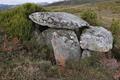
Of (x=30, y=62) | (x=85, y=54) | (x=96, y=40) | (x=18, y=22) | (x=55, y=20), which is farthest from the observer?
(x=18, y=22)

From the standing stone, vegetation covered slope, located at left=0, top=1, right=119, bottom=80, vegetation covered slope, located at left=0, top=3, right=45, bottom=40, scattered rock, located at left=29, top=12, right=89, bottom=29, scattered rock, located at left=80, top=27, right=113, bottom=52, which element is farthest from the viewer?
vegetation covered slope, located at left=0, top=3, right=45, bottom=40

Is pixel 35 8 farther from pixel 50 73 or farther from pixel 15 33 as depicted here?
pixel 50 73

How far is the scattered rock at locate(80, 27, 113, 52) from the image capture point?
11281 mm

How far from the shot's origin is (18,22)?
39.0 ft

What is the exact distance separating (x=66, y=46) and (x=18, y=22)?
84.4 inches

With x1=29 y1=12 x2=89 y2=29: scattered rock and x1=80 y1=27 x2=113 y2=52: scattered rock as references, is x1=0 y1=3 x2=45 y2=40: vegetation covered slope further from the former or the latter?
x1=80 y1=27 x2=113 y2=52: scattered rock

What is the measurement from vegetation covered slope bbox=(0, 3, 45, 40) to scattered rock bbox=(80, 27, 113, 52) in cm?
217

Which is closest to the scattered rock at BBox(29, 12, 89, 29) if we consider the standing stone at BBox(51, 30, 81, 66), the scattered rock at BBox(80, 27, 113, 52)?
the standing stone at BBox(51, 30, 81, 66)

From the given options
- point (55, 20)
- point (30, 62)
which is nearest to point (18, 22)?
point (55, 20)

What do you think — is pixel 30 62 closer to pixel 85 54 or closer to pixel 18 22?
pixel 85 54

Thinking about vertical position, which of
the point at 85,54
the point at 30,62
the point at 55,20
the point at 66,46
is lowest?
the point at 85,54

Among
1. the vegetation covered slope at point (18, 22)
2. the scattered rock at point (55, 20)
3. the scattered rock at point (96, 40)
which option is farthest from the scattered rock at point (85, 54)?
the vegetation covered slope at point (18, 22)

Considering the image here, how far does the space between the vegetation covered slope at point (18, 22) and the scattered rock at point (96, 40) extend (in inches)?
85.3

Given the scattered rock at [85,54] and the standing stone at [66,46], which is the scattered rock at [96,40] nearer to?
the scattered rock at [85,54]
